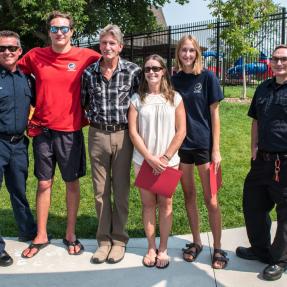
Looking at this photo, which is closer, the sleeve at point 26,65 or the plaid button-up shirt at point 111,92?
the plaid button-up shirt at point 111,92

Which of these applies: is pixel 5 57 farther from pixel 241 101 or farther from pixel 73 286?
pixel 241 101

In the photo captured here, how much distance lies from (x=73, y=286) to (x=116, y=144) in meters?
1.30

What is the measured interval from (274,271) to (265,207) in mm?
571

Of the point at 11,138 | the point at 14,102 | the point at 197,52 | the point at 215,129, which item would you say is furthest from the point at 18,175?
the point at 197,52

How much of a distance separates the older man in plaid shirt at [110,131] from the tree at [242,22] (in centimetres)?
974

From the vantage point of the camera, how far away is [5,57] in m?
4.03

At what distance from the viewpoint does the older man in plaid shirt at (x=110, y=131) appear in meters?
3.92

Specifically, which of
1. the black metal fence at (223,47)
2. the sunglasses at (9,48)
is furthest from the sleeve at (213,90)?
the black metal fence at (223,47)

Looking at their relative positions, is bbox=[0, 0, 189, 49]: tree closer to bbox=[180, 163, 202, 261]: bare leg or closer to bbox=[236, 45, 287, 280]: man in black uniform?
bbox=[180, 163, 202, 261]: bare leg

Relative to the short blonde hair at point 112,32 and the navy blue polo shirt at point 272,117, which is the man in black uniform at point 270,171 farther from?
the short blonde hair at point 112,32

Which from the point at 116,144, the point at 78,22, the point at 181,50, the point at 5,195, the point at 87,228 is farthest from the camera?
the point at 78,22

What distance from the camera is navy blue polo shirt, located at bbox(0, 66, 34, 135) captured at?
4008 millimetres

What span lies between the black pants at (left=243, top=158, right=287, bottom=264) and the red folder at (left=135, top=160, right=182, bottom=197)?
710 mm

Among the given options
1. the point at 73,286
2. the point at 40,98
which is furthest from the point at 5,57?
the point at 73,286
